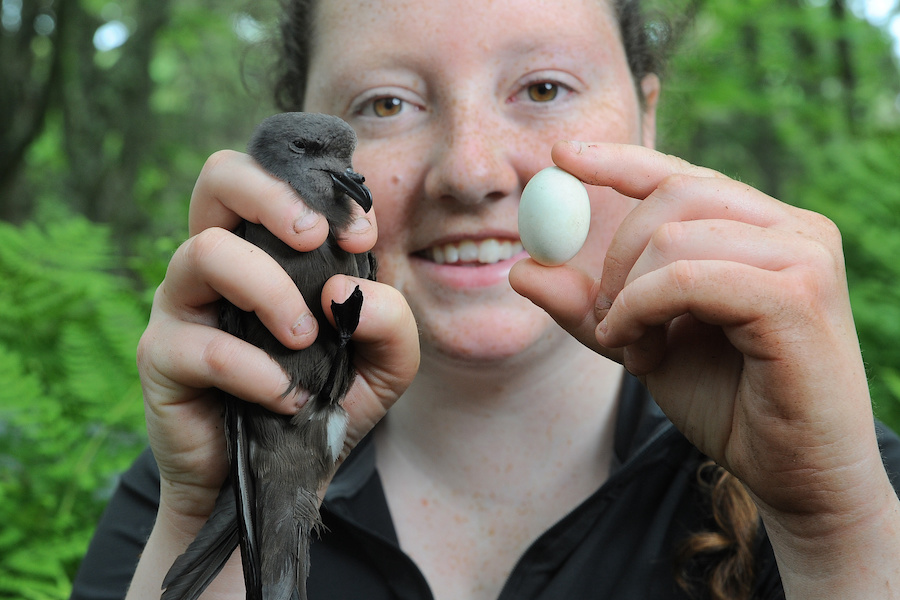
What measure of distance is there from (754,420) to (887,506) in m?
0.26

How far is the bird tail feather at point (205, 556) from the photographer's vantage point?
119cm

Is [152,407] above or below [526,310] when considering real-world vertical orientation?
below

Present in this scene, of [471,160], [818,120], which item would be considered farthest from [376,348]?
[818,120]

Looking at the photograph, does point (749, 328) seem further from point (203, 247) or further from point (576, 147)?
point (203, 247)

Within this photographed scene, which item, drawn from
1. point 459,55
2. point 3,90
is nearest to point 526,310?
point 459,55

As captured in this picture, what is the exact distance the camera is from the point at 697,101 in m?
5.54

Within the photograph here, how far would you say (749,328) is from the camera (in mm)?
1023

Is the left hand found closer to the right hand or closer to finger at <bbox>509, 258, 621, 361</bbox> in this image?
finger at <bbox>509, 258, 621, 361</bbox>

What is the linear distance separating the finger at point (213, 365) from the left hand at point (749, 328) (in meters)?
0.56

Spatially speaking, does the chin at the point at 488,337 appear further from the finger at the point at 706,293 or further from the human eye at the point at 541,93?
the finger at the point at 706,293

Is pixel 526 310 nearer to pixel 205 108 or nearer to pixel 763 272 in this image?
pixel 763 272

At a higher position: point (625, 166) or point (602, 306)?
point (625, 166)

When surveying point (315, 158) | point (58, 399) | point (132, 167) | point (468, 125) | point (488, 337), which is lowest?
point (132, 167)

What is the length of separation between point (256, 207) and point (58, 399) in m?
1.77
